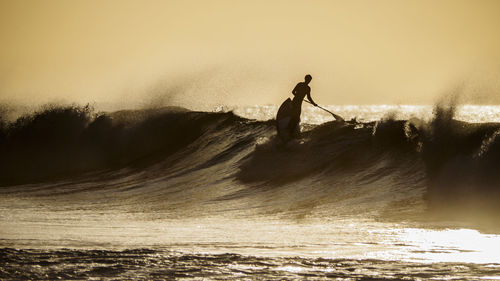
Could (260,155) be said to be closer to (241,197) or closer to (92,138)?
(241,197)

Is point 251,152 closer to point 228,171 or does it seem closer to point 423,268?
point 228,171

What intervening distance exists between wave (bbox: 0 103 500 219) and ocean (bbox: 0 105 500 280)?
0.04 metres

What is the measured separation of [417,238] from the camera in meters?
9.62

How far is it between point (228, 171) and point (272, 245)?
807 cm

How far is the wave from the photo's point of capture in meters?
14.1

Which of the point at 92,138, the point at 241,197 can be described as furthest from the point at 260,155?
the point at 92,138

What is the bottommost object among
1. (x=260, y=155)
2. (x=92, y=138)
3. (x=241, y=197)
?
(x=241, y=197)

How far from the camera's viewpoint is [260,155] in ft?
57.8

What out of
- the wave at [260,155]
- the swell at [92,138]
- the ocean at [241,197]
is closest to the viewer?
the ocean at [241,197]

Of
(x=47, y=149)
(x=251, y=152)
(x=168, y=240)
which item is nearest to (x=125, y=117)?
(x=47, y=149)

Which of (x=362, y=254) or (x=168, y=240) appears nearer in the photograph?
(x=362, y=254)

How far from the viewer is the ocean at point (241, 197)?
26.2 feet

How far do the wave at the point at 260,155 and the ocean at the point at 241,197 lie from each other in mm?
44

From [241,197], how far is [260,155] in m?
3.06
